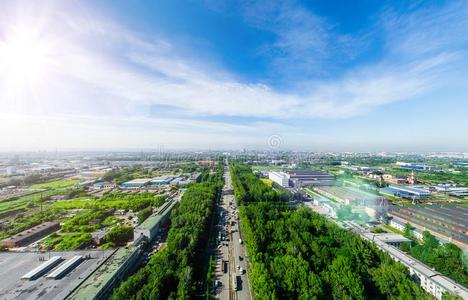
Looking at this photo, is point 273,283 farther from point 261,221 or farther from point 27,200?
point 27,200

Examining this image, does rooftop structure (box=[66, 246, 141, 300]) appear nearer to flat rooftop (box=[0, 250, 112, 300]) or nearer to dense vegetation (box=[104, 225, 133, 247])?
flat rooftop (box=[0, 250, 112, 300])

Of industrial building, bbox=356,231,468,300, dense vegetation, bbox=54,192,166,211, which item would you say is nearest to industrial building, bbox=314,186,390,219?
industrial building, bbox=356,231,468,300

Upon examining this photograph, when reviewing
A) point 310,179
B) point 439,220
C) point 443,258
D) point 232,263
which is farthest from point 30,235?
point 310,179

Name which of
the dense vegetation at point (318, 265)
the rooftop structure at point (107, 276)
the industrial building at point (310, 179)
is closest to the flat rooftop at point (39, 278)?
the rooftop structure at point (107, 276)

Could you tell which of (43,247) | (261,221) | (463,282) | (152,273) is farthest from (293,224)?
(43,247)

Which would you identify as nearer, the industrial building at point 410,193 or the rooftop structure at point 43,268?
the rooftop structure at point 43,268

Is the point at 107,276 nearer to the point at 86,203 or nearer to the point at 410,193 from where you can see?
the point at 86,203

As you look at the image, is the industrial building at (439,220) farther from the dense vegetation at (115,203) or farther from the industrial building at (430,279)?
the dense vegetation at (115,203)
